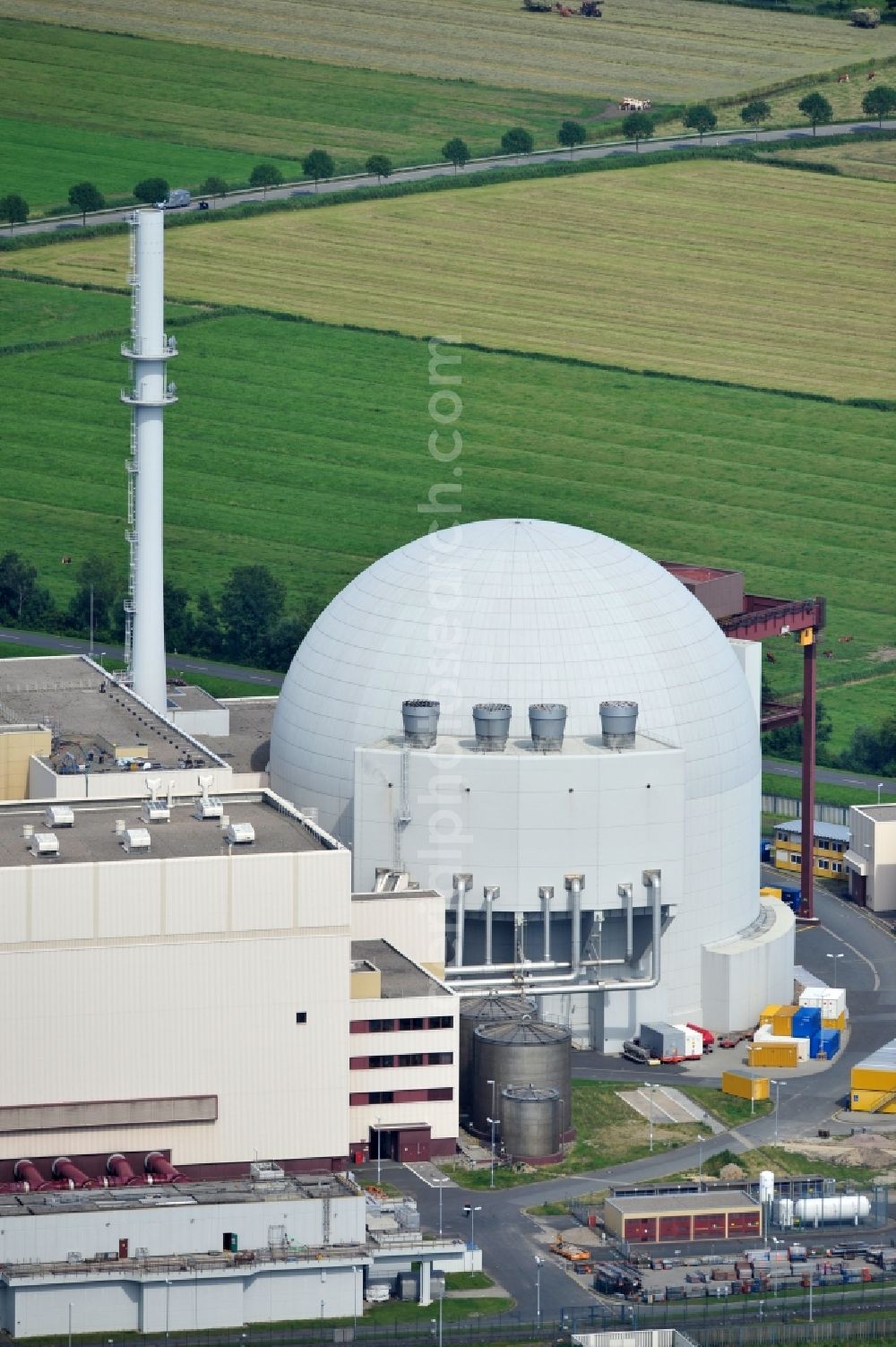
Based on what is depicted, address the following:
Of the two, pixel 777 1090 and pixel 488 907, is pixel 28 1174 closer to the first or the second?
pixel 488 907

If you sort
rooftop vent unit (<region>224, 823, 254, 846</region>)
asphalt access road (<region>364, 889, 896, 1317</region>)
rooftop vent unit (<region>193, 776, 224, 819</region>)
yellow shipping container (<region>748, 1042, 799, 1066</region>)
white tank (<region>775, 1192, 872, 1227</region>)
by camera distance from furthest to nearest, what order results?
yellow shipping container (<region>748, 1042, 799, 1066</region>) < rooftop vent unit (<region>193, 776, 224, 819</region>) < rooftop vent unit (<region>224, 823, 254, 846</region>) < white tank (<region>775, 1192, 872, 1227</region>) < asphalt access road (<region>364, 889, 896, 1317</region>)

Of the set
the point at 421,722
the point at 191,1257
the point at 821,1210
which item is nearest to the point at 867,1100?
the point at 821,1210

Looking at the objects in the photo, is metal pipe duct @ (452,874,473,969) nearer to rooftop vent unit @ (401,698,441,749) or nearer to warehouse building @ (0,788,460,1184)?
rooftop vent unit @ (401,698,441,749)

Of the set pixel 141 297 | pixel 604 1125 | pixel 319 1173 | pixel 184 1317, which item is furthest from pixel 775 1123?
pixel 141 297

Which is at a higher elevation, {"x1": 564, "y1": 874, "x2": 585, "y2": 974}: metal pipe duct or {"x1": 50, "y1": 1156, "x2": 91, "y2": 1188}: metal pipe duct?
{"x1": 564, "y1": 874, "x2": 585, "y2": 974}: metal pipe duct

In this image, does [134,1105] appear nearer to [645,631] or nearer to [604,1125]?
[604,1125]

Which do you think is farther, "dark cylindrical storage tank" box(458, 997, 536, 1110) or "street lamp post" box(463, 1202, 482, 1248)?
"dark cylindrical storage tank" box(458, 997, 536, 1110)

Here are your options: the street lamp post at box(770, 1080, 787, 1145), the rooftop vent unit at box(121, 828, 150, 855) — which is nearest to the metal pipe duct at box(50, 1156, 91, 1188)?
the rooftop vent unit at box(121, 828, 150, 855)

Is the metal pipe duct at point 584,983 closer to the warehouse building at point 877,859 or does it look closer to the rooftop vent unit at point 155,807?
the rooftop vent unit at point 155,807
